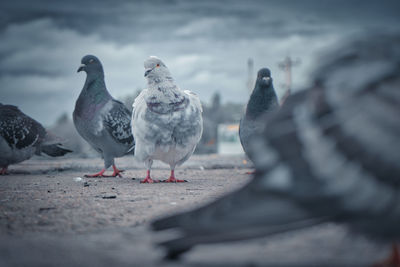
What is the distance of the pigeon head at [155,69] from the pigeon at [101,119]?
1.52m

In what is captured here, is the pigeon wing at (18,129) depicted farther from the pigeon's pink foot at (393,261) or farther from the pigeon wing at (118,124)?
the pigeon's pink foot at (393,261)

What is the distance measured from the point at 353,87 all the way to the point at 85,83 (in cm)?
653

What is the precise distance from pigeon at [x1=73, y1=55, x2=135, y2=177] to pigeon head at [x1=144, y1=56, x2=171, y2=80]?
5.00 ft

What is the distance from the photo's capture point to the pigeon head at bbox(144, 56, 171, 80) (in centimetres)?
599

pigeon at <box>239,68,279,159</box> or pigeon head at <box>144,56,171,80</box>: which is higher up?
pigeon head at <box>144,56,171,80</box>

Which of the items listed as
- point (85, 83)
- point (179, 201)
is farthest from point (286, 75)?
point (179, 201)

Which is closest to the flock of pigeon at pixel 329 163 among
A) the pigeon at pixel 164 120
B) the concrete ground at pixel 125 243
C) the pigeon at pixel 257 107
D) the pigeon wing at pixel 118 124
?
the concrete ground at pixel 125 243

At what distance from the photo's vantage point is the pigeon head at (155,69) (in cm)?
599

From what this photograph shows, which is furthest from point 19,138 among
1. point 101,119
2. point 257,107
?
point 257,107

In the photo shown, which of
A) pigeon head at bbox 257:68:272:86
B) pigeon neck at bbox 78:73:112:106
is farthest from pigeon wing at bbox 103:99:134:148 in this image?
pigeon head at bbox 257:68:272:86

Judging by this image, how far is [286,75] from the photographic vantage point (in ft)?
96.3

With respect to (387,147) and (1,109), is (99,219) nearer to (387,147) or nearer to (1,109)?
(387,147)

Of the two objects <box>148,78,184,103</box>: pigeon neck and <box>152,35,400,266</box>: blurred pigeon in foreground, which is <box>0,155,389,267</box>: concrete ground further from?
<box>148,78,184,103</box>: pigeon neck

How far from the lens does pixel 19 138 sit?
25.3 feet
